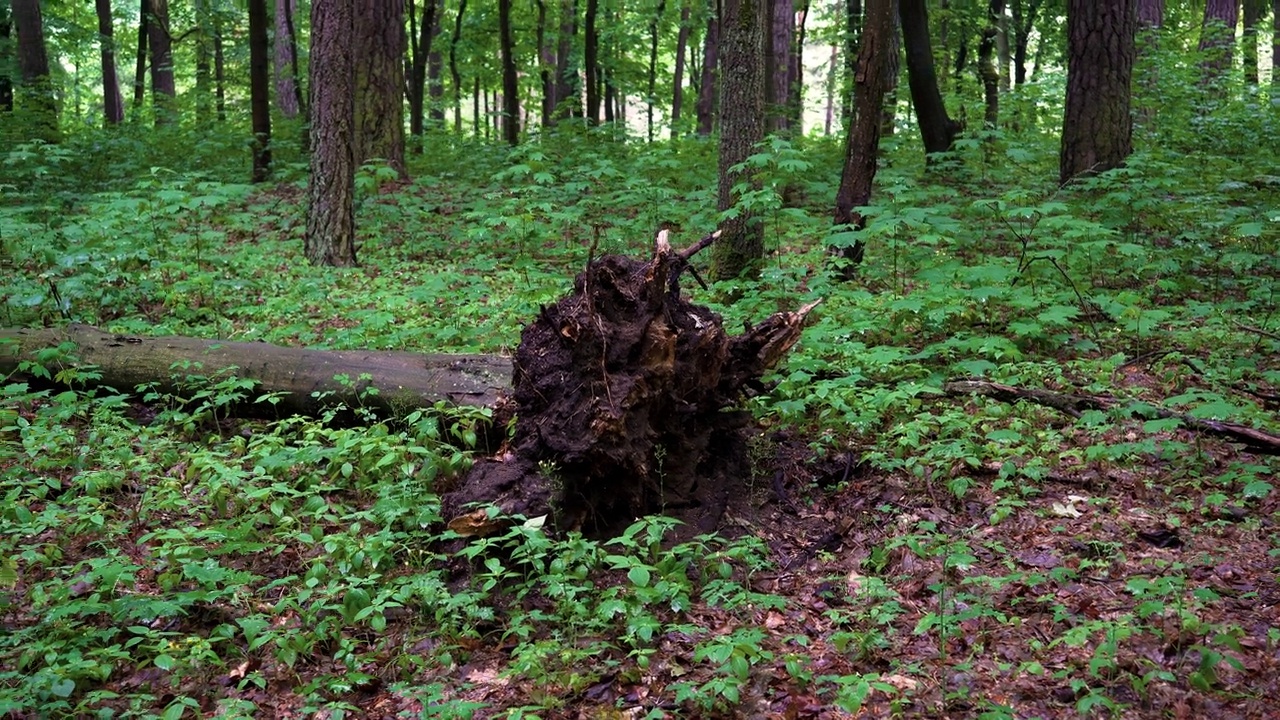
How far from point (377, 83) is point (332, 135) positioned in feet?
12.3

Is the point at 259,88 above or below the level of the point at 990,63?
below

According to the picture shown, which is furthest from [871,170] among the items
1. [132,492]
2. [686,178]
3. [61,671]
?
[61,671]

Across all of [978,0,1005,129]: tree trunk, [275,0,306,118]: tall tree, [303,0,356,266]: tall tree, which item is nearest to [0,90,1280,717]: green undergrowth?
[303,0,356,266]: tall tree

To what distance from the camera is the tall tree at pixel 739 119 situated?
8281 millimetres

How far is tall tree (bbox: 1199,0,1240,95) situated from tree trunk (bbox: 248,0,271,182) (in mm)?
13908

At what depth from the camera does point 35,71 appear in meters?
15.9

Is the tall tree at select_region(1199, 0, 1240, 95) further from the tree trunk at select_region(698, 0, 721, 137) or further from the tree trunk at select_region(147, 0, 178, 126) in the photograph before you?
the tree trunk at select_region(147, 0, 178, 126)

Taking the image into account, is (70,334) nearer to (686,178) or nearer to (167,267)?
(167,267)

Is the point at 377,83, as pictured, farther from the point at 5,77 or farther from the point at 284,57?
the point at 284,57

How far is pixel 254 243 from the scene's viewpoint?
442 inches

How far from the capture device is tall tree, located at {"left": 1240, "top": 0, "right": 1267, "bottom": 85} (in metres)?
16.3

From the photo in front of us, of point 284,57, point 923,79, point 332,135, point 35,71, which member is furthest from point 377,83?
point 284,57

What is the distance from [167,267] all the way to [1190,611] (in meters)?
8.79

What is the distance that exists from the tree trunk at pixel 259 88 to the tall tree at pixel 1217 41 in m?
13.9
